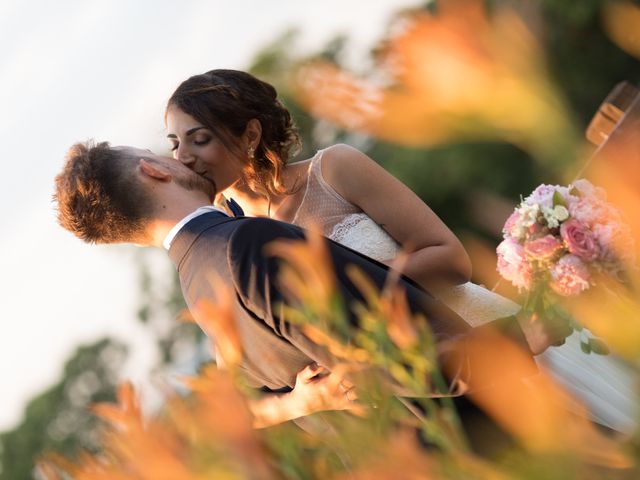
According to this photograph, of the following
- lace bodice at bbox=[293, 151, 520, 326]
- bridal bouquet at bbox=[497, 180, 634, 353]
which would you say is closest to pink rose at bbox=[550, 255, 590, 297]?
bridal bouquet at bbox=[497, 180, 634, 353]

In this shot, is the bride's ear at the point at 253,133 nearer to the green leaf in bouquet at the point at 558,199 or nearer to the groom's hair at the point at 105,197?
the groom's hair at the point at 105,197

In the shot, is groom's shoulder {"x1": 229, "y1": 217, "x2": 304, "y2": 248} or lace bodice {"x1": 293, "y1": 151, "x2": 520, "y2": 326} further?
lace bodice {"x1": 293, "y1": 151, "x2": 520, "y2": 326}

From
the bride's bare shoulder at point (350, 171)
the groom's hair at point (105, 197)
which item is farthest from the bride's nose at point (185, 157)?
the bride's bare shoulder at point (350, 171)

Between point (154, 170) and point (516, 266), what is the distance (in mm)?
1032

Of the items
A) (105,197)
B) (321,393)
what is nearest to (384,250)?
(105,197)

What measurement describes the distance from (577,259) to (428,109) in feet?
6.21

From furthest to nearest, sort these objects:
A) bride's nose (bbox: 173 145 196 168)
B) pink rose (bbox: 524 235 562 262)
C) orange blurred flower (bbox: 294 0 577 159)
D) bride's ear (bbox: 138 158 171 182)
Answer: bride's nose (bbox: 173 145 196 168) < pink rose (bbox: 524 235 562 262) < bride's ear (bbox: 138 158 171 182) < orange blurred flower (bbox: 294 0 577 159)

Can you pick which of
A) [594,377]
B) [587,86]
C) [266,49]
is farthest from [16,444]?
[594,377]

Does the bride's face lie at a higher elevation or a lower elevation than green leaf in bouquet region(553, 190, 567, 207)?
lower

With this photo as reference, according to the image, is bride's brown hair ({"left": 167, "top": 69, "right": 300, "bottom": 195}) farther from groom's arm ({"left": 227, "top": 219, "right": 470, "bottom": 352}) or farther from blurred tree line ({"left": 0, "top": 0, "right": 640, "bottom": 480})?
blurred tree line ({"left": 0, "top": 0, "right": 640, "bottom": 480})

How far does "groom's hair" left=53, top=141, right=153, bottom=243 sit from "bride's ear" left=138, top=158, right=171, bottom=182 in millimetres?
30

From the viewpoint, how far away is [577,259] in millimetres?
2596

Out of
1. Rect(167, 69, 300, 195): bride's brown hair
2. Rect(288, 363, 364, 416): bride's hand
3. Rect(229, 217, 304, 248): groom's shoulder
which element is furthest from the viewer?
Rect(167, 69, 300, 195): bride's brown hair

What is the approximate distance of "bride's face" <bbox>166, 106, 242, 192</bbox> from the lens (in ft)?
9.62
